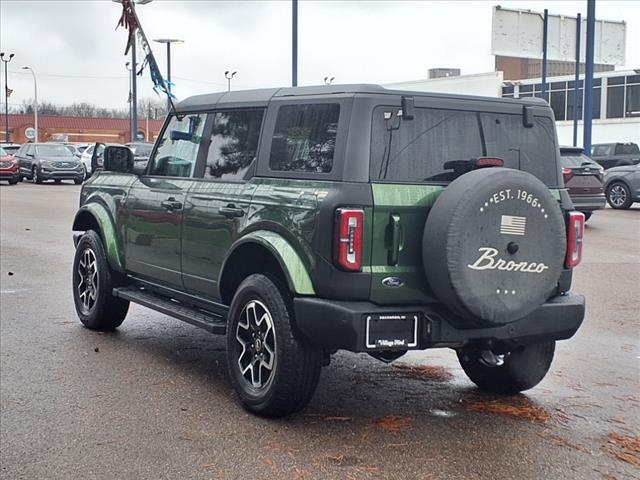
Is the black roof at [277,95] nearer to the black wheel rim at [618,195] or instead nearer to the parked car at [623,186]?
the parked car at [623,186]

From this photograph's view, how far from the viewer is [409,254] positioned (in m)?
5.25

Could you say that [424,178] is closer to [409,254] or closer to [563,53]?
[409,254]

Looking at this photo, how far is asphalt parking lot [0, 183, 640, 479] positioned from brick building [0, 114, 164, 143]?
8182 centimetres

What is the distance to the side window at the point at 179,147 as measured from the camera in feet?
22.8

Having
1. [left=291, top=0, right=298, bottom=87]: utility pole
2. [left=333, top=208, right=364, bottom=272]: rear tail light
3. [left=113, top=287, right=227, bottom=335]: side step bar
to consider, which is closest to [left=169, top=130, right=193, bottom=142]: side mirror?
[left=113, top=287, right=227, bottom=335]: side step bar

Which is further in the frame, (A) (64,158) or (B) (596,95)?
(B) (596,95)

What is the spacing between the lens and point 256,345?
5695 millimetres

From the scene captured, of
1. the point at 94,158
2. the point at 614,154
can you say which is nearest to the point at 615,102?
the point at 614,154

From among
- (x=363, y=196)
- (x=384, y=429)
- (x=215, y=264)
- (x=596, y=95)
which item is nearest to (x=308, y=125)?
(x=363, y=196)

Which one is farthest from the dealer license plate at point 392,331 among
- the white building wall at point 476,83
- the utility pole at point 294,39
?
the white building wall at point 476,83

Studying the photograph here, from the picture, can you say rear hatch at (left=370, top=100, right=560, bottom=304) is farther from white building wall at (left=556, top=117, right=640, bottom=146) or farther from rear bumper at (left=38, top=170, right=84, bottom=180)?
white building wall at (left=556, top=117, right=640, bottom=146)

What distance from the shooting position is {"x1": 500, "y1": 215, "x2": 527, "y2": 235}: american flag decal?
16.9 feet

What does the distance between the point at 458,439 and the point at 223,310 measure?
6.30 ft

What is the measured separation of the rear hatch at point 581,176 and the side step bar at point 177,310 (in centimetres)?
1338
